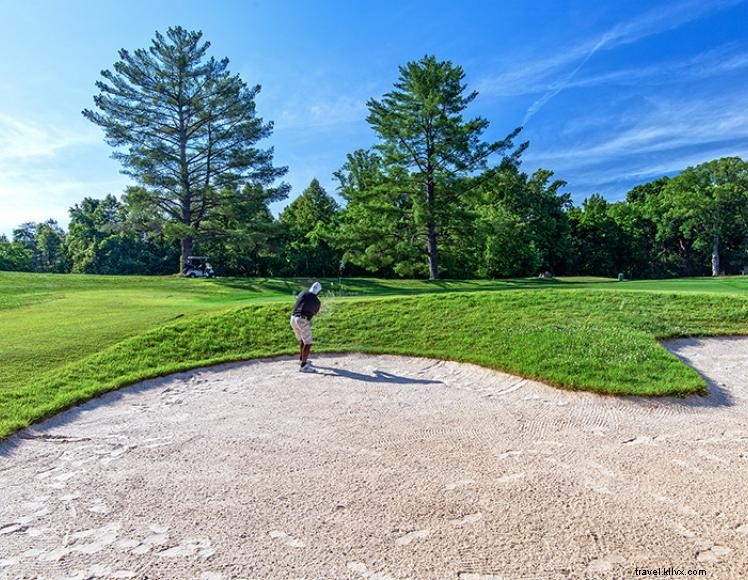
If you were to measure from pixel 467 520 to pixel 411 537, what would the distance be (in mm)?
558

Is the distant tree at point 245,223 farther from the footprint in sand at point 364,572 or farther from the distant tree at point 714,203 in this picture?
the distant tree at point 714,203

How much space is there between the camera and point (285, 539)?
11.9 feet

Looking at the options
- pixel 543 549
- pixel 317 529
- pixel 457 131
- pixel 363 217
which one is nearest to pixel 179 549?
pixel 317 529

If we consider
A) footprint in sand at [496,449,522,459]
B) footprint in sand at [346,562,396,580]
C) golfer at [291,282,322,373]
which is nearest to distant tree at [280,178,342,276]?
golfer at [291,282,322,373]

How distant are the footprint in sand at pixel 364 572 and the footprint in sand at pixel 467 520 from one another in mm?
869

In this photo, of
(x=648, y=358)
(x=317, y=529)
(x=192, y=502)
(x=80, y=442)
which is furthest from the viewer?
(x=648, y=358)

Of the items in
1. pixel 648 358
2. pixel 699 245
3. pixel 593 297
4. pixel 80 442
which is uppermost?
pixel 699 245

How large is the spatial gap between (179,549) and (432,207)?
24822 mm

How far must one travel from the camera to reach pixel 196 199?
29625mm

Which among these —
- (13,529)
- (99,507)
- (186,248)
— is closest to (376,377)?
(99,507)

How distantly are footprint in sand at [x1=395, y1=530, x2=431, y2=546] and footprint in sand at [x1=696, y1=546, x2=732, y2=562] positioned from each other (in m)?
2.05

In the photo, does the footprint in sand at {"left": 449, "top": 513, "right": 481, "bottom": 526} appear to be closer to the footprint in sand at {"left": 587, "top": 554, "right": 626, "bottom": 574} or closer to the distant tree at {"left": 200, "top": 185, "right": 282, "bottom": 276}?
the footprint in sand at {"left": 587, "top": 554, "right": 626, "bottom": 574}

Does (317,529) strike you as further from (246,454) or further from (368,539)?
(246,454)

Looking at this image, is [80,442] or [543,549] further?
[80,442]
